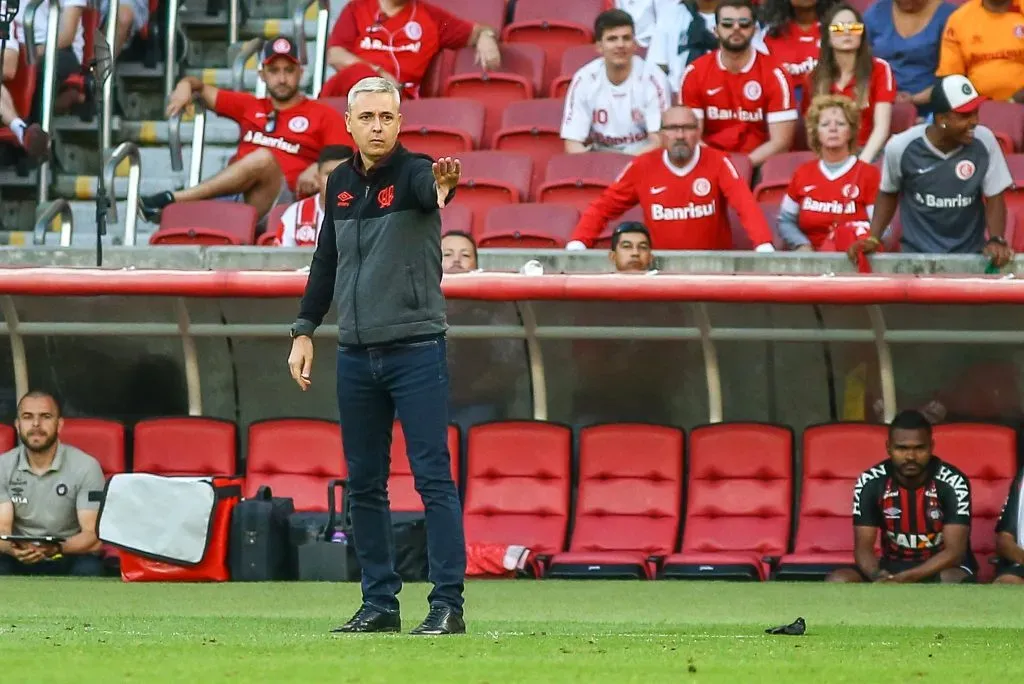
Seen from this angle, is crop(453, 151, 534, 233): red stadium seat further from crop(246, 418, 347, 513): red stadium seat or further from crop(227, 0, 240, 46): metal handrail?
crop(227, 0, 240, 46): metal handrail

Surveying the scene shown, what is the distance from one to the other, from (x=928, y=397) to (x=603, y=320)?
200 cm

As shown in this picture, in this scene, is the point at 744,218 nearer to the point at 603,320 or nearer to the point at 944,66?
the point at 603,320

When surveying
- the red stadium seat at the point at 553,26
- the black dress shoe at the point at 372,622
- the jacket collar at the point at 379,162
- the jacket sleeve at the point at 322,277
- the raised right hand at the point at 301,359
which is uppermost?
the red stadium seat at the point at 553,26

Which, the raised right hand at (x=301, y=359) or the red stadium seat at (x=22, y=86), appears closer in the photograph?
the raised right hand at (x=301, y=359)

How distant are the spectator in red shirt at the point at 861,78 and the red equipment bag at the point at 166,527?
4.80 meters

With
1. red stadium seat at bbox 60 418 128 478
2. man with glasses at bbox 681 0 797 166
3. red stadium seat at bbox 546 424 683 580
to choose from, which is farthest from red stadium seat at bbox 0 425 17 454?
man with glasses at bbox 681 0 797 166

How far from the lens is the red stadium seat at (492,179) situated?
43.4ft

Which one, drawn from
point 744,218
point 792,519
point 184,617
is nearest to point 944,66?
point 744,218

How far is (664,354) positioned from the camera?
12406 mm

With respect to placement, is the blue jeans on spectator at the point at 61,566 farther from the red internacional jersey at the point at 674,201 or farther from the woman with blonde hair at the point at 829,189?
the woman with blonde hair at the point at 829,189

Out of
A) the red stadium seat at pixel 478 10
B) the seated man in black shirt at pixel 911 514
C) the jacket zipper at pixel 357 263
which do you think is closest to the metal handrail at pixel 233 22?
the red stadium seat at pixel 478 10

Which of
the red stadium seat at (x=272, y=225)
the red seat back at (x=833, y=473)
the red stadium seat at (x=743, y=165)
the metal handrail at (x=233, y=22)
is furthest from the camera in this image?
the metal handrail at (x=233, y=22)

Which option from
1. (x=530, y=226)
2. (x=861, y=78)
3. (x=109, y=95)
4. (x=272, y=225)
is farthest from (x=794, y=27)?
(x=109, y=95)

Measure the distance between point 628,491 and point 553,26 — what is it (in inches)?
187
